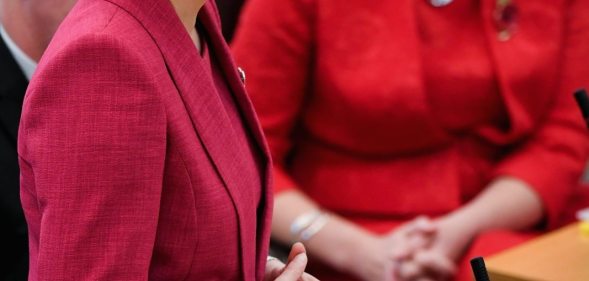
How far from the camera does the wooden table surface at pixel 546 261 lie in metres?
0.92

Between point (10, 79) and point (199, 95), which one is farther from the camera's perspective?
point (10, 79)

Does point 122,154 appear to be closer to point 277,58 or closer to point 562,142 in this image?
point 277,58

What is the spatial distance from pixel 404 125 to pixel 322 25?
19 cm

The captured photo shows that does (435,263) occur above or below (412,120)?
below

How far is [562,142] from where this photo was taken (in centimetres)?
142

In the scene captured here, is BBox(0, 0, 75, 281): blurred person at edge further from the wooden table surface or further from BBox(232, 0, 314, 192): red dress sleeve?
the wooden table surface

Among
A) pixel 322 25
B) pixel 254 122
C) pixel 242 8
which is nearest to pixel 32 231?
pixel 254 122

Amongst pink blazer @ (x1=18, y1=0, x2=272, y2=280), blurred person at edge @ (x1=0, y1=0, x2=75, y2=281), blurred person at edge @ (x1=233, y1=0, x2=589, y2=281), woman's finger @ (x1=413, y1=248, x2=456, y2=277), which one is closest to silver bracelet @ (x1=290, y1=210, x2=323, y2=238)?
blurred person at edge @ (x1=233, y1=0, x2=589, y2=281)

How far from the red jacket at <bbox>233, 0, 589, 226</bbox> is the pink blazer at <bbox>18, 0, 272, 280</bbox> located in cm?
65

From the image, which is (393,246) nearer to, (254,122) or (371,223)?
(371,223)

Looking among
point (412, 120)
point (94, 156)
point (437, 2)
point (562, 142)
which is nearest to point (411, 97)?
point (412, 120)

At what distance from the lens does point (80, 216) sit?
1.93 ft

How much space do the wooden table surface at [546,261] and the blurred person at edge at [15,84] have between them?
0.51 m

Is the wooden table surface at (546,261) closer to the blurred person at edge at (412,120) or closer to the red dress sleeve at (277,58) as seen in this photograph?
the blurred person at edge at (412,120)
